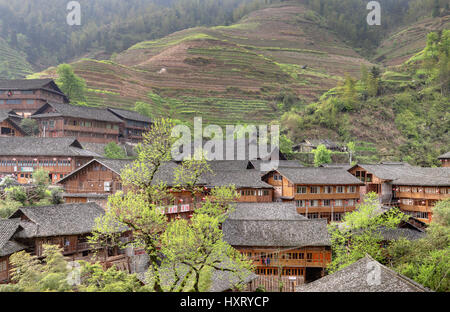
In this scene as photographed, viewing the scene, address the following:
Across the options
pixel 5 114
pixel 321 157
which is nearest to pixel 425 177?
pixel 321 157

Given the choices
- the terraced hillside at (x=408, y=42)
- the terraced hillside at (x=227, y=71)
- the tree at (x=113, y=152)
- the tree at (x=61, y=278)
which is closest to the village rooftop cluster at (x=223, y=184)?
the tree at (x=113, y=152)

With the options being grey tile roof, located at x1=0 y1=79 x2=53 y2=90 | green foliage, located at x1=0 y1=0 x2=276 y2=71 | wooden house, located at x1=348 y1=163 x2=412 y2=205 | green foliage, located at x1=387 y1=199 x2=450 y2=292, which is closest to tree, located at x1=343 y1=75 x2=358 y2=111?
wooden house, located at x1=348 y1=163 x2=412 y2=205

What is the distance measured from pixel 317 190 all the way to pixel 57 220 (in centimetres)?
2872

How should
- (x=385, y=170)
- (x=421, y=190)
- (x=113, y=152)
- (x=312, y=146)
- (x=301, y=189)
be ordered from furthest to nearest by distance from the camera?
(x=312, y=146), (x=385, y=170), (x=113, y=152), (x=421, y=190), (x=301, y=189)

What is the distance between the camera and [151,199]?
2428cm

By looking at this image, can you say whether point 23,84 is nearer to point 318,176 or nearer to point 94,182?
point 94,182

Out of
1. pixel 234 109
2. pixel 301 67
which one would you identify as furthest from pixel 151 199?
pixel 301 67

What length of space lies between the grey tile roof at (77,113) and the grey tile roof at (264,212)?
28.5 m

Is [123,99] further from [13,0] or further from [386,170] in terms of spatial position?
[13,0]

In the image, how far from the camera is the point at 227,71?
114938 millimetres

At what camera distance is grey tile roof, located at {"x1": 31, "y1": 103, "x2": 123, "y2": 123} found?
51.6 meters

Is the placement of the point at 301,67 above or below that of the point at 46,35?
below

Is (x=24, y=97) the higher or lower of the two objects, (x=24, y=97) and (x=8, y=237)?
the higher

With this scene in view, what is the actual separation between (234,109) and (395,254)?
71.5m
